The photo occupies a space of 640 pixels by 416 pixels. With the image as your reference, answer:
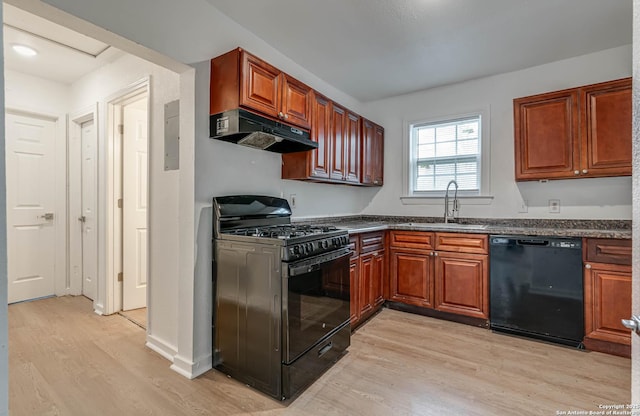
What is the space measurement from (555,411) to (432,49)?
279 centimetres

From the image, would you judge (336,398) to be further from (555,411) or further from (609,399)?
(609,399)

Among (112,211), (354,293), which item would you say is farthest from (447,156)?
(112,211)

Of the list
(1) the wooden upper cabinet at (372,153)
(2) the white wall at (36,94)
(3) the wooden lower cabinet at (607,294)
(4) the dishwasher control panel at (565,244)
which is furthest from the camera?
(1) the wooden upper cabinet at (372,153)

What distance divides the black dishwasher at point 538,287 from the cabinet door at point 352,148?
147cm

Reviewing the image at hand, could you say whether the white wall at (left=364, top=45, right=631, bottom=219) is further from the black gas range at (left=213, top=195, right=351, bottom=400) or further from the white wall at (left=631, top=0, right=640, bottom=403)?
the white wall at (left=631, top=0, right=640, bottom=403)

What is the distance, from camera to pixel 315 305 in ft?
6.59

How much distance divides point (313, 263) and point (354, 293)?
3.14 feet

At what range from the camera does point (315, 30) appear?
249cm

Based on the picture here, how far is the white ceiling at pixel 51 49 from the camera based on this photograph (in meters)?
2.47

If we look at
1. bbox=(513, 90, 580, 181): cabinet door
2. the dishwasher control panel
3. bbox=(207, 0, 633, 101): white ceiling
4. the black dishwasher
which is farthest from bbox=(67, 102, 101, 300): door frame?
Answer: the dishwasher control panel

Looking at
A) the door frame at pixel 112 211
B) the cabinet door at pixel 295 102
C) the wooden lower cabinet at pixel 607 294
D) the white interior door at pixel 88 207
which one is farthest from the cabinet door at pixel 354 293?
the white interior door at pixel 88 207

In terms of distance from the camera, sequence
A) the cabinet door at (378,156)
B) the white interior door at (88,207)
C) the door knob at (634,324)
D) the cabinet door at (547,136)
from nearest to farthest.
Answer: the door knob at (634,324) → the cabinet door at (547,136) → the white interior door at (88,207) → the cabinet door at (378,156)

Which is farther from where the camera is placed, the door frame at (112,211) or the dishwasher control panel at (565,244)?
the door frame at (112,211)

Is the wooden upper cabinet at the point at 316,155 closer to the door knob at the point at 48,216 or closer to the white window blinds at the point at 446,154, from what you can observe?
the white window blinds at the point at 446,154
